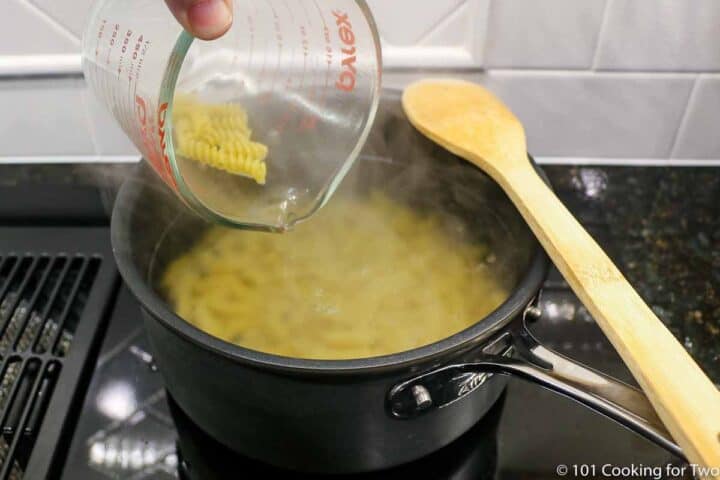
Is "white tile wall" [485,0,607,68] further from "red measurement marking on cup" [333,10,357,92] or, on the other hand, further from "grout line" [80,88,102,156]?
"grout line" [80,88,102,156]

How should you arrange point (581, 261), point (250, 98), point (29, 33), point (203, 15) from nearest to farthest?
point (203, 15)
point (581, 261)
point (250, 98)
point (29, 33)

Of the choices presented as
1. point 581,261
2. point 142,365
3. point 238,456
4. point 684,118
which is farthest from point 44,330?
point 684,118

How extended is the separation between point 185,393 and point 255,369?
4.2 inches

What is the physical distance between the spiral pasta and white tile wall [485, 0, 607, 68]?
294 mm

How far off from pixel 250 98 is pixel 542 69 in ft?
1.04

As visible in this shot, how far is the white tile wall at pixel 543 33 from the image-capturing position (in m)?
0.70

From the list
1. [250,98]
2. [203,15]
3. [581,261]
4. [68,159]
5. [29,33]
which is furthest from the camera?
[68,159]

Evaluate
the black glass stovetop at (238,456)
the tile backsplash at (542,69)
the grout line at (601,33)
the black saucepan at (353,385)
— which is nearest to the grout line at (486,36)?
the tile backsplash at (542,69)

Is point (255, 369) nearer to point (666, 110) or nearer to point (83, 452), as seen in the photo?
point (83, 452)

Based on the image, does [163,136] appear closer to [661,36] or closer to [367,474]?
[367,474]

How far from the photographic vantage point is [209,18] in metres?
0.37

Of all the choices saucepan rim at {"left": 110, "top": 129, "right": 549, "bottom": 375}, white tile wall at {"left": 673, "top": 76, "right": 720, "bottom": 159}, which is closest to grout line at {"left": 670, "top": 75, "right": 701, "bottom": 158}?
white tile wall at {"left": 673, "top": 76, "right": 720, "bottom": 159}

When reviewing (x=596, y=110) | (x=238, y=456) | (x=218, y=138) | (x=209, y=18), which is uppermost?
(x=209, y=18)

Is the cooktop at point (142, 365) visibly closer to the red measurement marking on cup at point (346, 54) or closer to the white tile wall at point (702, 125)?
the white tile wall at point (702, 125)
